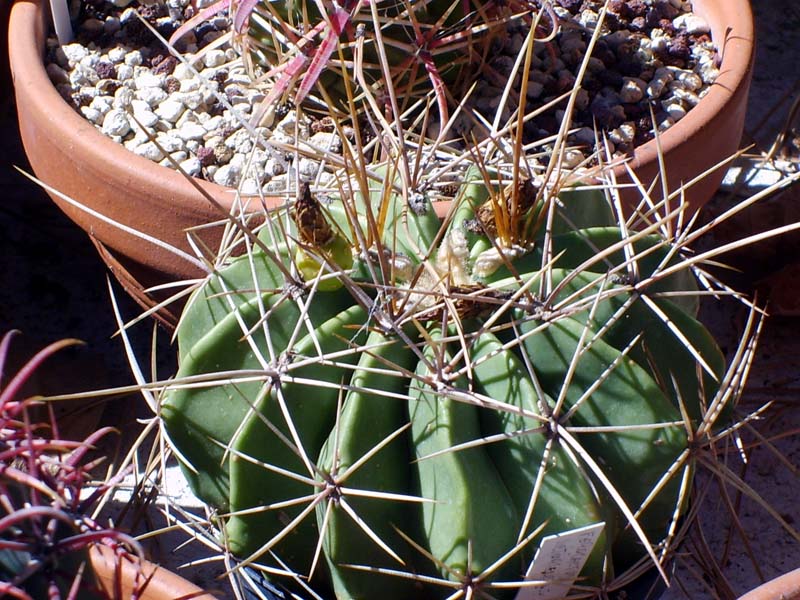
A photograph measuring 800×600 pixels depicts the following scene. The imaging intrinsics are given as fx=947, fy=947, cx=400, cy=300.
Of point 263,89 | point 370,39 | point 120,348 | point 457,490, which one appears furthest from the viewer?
point 120,348

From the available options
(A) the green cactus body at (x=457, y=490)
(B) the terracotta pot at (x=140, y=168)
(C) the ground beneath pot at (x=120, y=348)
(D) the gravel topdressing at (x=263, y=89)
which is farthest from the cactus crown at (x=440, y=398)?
(C) the ground beneath pot at (x=120, y=348)

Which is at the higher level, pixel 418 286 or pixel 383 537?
pixel 418 286

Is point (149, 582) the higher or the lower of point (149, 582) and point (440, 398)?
the lower

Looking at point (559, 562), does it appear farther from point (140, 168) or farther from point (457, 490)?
point (140, 168)

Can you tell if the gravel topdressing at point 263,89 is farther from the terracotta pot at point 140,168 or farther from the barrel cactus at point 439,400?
the barrel cactus at point 439,400

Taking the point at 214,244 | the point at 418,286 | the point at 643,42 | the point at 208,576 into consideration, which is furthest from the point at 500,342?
the point at 643,42

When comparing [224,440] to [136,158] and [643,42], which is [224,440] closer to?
[136,158]

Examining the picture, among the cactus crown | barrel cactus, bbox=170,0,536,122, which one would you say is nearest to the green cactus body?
the cactus crown

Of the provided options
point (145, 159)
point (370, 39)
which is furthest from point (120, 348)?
point (370, 39)
